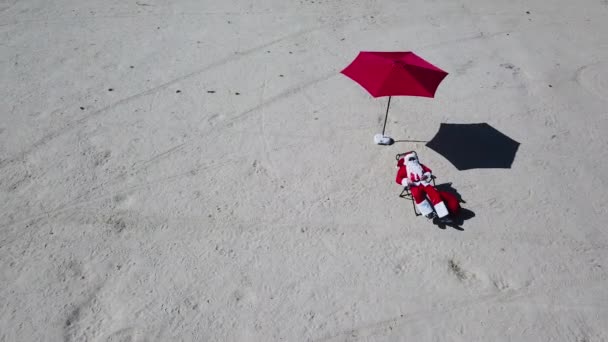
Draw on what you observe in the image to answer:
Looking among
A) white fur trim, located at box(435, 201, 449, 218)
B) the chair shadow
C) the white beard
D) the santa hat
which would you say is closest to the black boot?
the chair shadow

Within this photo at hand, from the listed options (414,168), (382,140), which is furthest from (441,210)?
(382,140)

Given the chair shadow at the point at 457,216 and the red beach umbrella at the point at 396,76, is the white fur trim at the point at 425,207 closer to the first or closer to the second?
the chair shadow at the point at 457,216

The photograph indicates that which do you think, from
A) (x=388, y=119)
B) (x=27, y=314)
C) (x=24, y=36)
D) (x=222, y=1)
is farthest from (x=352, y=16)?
(x=27, y=314)

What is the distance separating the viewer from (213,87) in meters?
8.98

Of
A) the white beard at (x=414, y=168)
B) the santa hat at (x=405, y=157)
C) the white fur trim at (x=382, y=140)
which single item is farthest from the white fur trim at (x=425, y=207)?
the white fur trim at (x=382, y=140)

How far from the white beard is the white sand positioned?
422 millimetres

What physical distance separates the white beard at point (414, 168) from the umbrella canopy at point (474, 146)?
3.36 ft

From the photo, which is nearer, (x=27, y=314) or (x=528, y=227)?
(x=27, y=314)

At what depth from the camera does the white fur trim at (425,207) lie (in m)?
6.23

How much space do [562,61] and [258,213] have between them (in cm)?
749

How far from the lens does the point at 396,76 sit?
Answer: 651 centimetres

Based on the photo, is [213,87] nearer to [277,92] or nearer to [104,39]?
[277,92]

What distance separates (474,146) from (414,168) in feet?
5.56

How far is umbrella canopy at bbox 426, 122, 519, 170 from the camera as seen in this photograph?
7.37 metres
